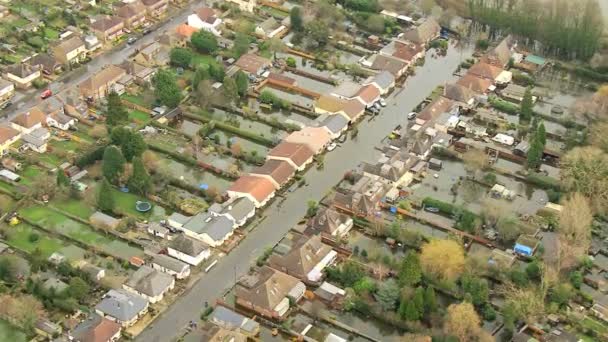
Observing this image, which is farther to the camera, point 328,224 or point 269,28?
point 269,28

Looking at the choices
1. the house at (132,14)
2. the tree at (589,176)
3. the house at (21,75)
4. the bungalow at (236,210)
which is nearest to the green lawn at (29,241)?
the bungalow at (236,210)

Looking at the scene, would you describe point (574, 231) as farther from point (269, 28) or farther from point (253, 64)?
point (269, 28)

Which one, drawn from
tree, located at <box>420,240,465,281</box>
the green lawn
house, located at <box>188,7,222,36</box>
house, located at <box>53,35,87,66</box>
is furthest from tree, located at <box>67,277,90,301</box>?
house, located at <box>188,7,222,36</box>

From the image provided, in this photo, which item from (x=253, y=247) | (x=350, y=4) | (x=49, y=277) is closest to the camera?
(x=49, y=277)

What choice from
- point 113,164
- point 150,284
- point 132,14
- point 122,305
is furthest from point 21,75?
point 122,305

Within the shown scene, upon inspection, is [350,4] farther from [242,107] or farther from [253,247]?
[253,247]

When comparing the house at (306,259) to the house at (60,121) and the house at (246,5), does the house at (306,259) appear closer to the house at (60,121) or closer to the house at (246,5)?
the house at (60,121)

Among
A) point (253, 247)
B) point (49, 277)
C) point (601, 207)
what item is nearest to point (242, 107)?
point (253, 247)

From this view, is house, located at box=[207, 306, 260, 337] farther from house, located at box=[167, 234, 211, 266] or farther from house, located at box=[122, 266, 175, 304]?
house, located at box=[167, 234, 211, 266]
